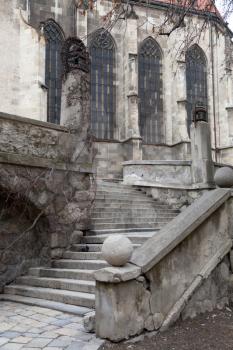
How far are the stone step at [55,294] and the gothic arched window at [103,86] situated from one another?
15887 mm

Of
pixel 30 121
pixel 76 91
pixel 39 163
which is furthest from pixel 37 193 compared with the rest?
pixel 76 91

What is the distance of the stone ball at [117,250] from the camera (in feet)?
14.6

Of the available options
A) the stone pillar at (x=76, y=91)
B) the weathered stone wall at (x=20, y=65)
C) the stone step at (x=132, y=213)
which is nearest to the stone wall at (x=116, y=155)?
the weathered stone wall at (x=20, y=65)

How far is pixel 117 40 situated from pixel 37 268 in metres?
18.4

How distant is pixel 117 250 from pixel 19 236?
12.0ft

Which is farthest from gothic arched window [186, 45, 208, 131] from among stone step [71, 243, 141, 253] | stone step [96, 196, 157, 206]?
stone step [71, 243, 141, 253]

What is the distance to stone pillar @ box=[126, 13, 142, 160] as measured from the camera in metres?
21.5

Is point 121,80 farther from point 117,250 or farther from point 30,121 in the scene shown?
point 117,250

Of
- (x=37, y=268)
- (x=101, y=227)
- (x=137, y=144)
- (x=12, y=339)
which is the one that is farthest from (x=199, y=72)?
(x=12, y=339)

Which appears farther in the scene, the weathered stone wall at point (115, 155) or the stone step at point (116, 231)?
the weathered stone wall at point (115, 155)

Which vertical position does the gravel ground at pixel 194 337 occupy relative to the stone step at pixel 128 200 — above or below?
below

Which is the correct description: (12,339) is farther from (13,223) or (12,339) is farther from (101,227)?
(101,227)

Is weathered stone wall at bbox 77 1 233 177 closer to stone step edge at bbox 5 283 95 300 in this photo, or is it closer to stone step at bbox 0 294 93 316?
stone step edge at bbox 5 283 95 300

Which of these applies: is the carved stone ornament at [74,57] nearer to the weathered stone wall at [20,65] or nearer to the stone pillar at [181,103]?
the weathered stone wall at [20,65]
